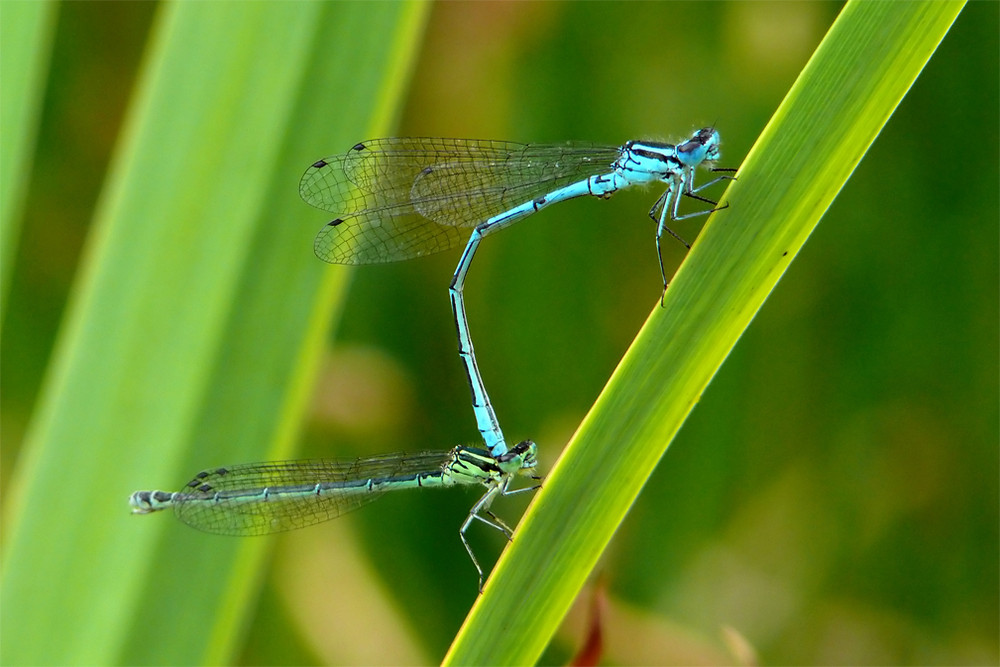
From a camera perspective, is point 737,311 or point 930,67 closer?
point 737,311

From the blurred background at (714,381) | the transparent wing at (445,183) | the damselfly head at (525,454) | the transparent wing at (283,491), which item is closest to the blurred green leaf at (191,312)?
the transparent wing at (283,491)

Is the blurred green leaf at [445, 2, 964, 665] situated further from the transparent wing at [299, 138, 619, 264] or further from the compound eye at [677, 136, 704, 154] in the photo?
the transparent wing at [299, 138, 619, 264]

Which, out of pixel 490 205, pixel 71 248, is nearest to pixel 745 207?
pixel 490 205

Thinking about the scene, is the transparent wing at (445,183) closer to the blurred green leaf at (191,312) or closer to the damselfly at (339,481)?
the blurred green leaf at (191,312)

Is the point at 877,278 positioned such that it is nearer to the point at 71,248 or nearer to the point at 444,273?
the point at 444,273

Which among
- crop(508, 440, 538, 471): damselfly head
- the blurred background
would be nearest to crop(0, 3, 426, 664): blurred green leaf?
crop(508, 440, 538, 471): damselfly head

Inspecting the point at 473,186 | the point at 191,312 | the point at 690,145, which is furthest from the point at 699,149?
the point at 191,312
